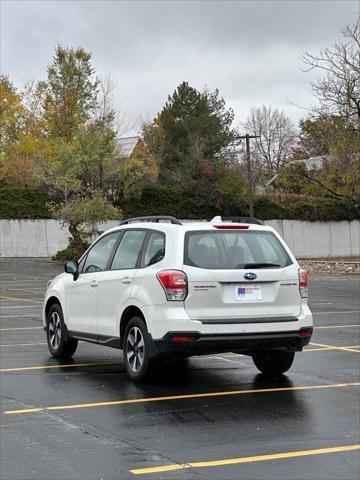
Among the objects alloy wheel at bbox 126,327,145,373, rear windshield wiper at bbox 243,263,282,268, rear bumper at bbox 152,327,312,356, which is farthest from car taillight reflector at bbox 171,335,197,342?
rear windshield wiper at bbox 243,263,282,268

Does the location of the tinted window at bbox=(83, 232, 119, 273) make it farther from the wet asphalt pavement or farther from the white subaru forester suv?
the wet asphalt pavement

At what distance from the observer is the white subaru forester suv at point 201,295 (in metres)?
8.07

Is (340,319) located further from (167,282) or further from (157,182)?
(157,182)

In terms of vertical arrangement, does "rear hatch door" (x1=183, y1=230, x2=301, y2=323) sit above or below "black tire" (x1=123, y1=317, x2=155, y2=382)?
above

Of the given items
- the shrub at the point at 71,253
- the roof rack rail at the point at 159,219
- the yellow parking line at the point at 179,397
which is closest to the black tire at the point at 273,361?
the yellow parking line at the point at 179,397

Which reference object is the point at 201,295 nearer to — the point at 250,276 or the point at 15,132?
the point at 250,276

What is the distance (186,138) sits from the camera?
61156 millimetres

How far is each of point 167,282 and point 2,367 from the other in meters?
2.94

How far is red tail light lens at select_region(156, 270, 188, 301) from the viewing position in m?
8.05

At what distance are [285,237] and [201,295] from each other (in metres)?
48.1

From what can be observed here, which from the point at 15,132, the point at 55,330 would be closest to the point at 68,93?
the point at 15,132

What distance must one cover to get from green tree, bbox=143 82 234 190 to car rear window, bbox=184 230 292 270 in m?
48.8

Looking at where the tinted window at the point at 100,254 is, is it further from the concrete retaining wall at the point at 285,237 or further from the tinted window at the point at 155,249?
the concrete retaining wall at the point at 285,237

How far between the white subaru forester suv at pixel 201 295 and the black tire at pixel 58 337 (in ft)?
3.34
